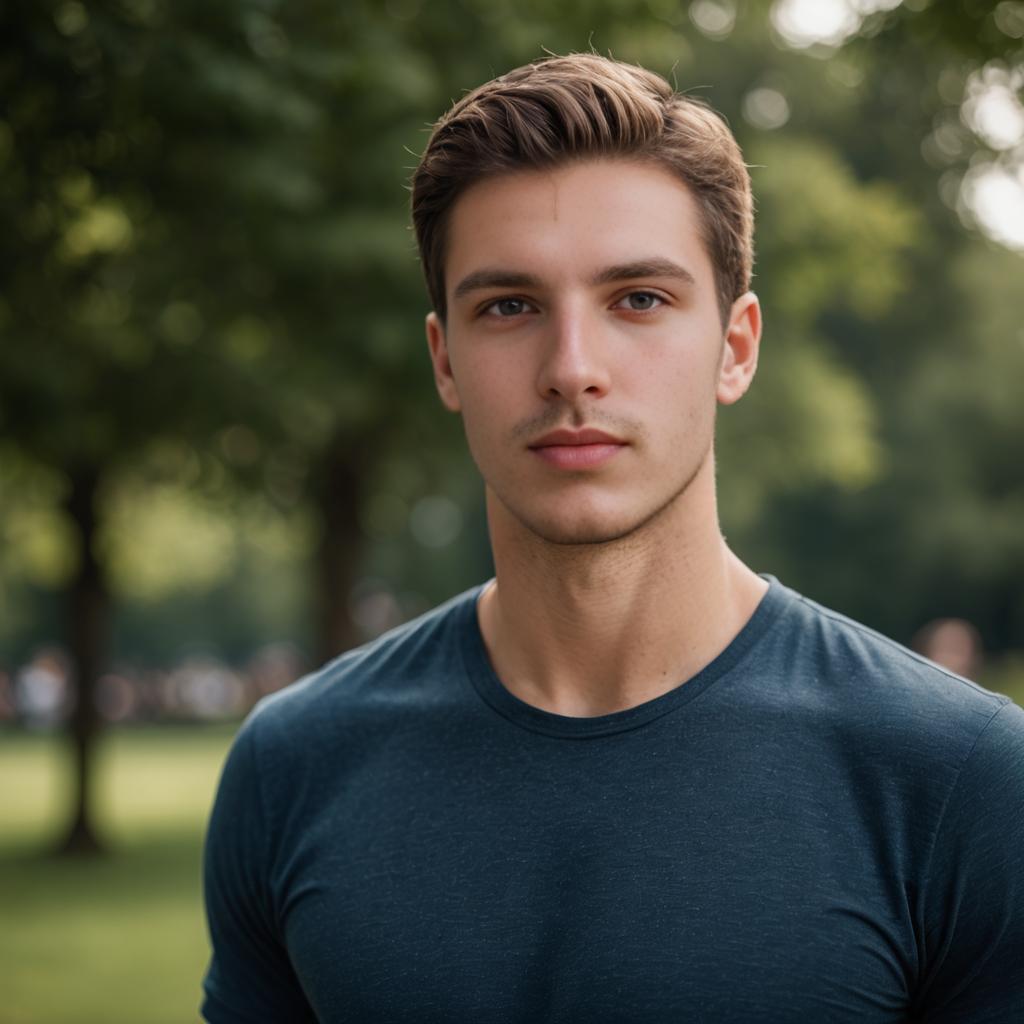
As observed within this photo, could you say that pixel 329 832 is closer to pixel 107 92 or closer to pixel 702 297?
pixel 702 297

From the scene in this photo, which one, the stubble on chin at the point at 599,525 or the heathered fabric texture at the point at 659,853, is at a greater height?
the stubble on chin at the point at 599,525

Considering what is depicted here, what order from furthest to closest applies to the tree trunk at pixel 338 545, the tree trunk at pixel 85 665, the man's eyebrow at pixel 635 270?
the tree trunk at pixel 85 665 < the tree trunk at pixel 338 545 < the man's eyebrow at pixel 635 270

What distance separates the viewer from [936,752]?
2412 mm

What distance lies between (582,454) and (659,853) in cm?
67

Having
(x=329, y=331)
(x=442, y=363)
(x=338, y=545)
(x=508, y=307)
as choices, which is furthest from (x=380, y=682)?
(x=338, y=545)

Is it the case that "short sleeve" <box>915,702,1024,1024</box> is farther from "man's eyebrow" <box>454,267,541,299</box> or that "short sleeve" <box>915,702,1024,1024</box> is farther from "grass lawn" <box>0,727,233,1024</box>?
"grass lawn" <box>0,727,233,1024</box>

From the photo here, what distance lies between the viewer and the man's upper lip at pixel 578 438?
255cm

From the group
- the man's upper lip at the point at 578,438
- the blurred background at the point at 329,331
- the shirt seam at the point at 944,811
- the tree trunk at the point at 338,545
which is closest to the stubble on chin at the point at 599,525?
the man's upper lip at the point at 578,438

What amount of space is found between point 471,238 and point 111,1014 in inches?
350

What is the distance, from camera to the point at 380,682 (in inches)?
115

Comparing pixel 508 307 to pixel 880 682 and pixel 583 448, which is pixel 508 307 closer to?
pixel 583 448

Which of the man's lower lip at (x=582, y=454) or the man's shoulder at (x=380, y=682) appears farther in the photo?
the man's shoulder at (x=380, y=682)

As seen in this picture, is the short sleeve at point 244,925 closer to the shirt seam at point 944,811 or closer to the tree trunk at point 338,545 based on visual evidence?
the shirt seam at point 944,811

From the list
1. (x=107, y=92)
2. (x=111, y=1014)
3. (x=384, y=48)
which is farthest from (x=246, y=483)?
(x=107, y=92)
